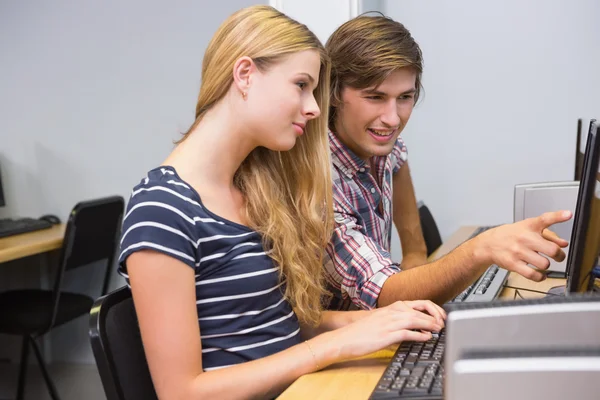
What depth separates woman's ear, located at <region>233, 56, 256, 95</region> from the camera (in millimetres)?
1152

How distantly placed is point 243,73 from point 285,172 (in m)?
0.25

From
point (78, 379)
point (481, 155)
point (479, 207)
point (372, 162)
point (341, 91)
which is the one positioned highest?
point (341, 91)

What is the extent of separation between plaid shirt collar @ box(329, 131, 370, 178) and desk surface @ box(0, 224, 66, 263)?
155 centimetres

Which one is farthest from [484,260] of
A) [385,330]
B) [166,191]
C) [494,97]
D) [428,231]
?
[494,97]

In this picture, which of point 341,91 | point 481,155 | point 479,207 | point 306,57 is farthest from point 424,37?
point 306,57

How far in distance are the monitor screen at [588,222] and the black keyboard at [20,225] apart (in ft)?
7.88

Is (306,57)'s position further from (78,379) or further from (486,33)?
(78,379)

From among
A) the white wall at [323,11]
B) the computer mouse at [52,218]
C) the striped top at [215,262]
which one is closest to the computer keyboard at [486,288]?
the striped top at [215,262]

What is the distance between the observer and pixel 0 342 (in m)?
3.22

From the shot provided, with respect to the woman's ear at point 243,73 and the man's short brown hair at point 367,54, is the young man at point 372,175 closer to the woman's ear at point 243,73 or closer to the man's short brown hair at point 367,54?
the man's short brown hair at point 367,54

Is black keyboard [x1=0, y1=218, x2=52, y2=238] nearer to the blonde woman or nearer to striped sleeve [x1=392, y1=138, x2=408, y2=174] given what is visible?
striped sleeve [x1=392, y1=138, x2=408, y2=174]

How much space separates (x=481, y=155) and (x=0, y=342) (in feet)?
7.55

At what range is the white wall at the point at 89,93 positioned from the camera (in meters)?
2.97

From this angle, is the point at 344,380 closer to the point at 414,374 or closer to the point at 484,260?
the point at 414,374
